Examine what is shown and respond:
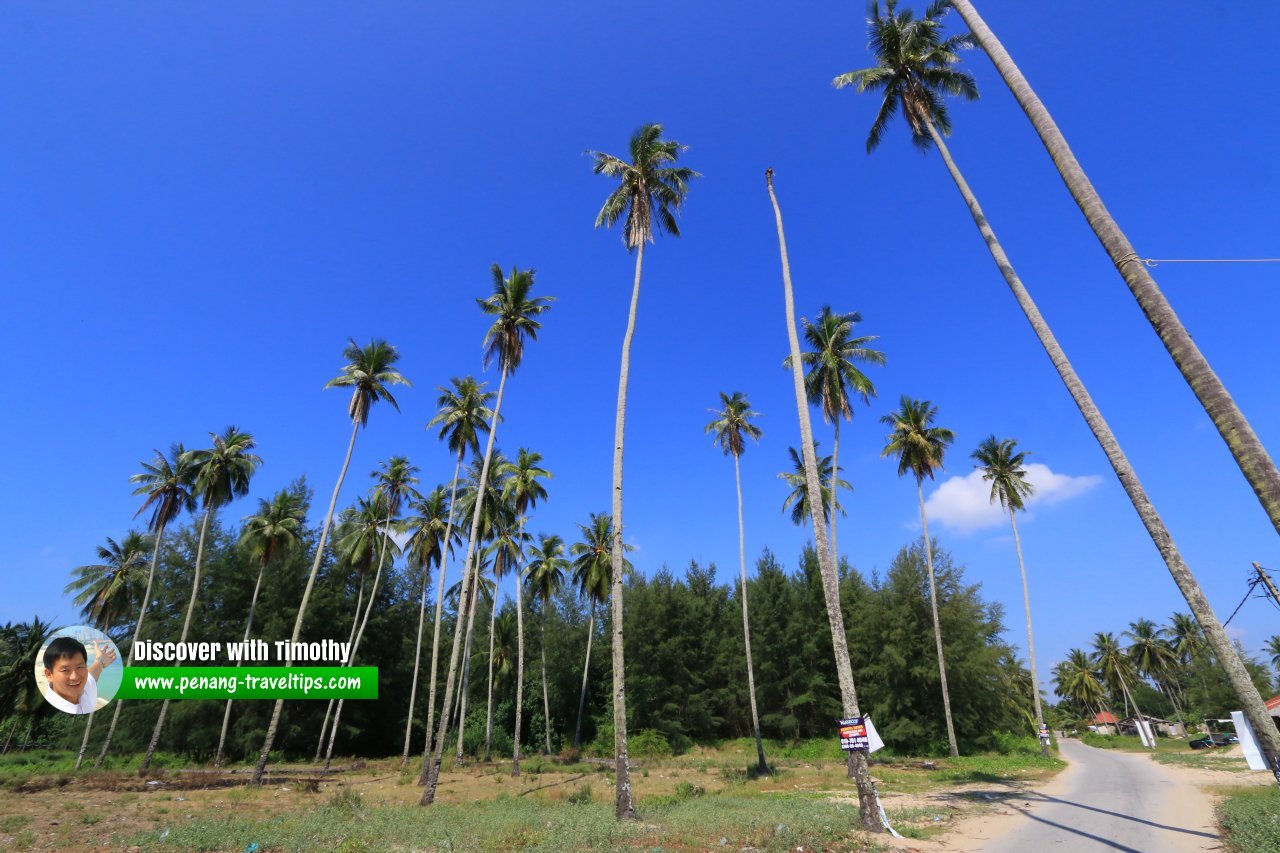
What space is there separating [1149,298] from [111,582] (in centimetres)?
4952

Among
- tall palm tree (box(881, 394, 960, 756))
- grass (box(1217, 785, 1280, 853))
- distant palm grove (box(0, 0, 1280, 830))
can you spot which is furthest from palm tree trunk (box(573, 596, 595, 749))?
grass (box(1217, 785, 1280, 853))

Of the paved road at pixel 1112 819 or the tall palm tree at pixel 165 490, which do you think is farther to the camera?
the tall palm tree at pixel 165 490

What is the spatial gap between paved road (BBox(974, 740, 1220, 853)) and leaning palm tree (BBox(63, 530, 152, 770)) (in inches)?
1807

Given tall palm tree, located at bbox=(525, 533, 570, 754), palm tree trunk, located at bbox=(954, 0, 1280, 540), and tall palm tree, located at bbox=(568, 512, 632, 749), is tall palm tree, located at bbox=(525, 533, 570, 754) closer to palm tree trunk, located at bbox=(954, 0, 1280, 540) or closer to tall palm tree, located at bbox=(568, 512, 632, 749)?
tall palm tree, located at bbox=(568, 512, 632, 749)

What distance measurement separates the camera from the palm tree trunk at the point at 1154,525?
24.3ft

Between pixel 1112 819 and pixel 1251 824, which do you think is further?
pixel 1112 819

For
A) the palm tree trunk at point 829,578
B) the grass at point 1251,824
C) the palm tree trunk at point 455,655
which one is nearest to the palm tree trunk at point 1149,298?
the grass at point 1251,824

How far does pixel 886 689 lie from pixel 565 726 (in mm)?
25714

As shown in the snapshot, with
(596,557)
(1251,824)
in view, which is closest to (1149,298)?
(1251,824)

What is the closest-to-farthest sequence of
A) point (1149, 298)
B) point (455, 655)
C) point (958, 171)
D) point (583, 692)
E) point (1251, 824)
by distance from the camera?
point (1149, 298)
point (1251, 824)
point (958, 171)
point (455, 655)
point (583, 692)

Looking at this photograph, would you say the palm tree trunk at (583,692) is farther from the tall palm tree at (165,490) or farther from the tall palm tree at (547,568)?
the tall palm tree at (165,490)

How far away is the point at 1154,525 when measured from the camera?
8531mm

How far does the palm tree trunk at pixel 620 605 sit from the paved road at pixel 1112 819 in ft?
23.8

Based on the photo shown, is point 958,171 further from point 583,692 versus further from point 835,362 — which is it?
point 583,692
